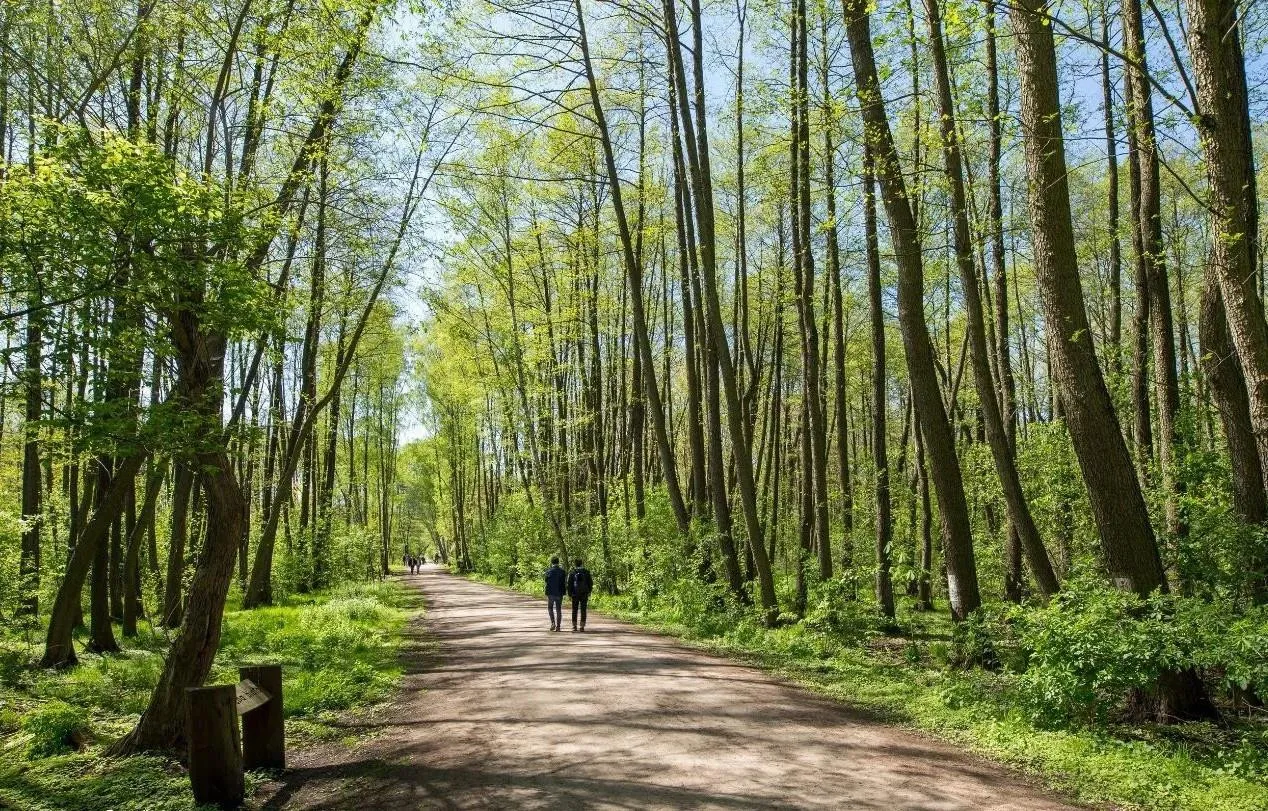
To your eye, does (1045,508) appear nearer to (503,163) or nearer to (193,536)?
(503,163)

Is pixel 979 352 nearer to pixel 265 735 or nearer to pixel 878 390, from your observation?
pixel 878 390

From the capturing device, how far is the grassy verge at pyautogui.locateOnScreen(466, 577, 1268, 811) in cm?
514

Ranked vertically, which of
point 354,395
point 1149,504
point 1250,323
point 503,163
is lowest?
point 1149,504

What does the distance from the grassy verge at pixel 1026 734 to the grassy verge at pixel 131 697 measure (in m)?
5.72

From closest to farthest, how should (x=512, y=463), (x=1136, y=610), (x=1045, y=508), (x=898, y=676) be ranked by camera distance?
1. (x=1136, y=610)
2. (x=898, y=676)
3. (x=1045, y=508)
4. (x=512, y=463)

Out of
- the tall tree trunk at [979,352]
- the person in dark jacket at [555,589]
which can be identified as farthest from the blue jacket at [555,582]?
the tall tree trunk at [979,352]

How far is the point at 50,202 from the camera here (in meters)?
5.26

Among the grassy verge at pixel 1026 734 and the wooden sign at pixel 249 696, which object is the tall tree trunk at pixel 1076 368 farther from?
the wooden sign at pixel 249 696

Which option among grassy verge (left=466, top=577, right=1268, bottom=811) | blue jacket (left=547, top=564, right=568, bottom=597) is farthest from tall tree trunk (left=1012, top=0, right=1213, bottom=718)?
blue jacket (left=547, top=564, right=568, bottom=597)

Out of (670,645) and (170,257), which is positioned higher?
(170,257)

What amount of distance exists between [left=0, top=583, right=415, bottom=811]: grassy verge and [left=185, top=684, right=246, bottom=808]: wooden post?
0.19 m

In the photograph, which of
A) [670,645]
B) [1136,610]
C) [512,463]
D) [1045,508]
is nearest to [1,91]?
[670,645]

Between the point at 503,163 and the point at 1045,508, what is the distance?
55.5 feet

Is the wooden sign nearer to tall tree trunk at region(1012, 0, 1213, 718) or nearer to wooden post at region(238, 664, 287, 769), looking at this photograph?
wooden post at region(238, 664, 287, 769)
